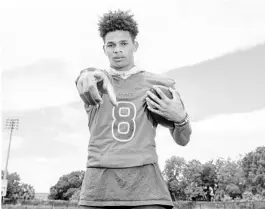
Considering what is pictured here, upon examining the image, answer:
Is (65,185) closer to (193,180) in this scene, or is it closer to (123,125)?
(193,180)

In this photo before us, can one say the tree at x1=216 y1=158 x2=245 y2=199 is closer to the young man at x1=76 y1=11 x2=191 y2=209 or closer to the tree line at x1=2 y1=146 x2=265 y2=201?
the tree line at x1=2 y1=146 x2=265 y2=201

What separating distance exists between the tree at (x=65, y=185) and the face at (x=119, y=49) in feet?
180

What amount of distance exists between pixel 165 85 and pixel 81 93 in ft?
1.93

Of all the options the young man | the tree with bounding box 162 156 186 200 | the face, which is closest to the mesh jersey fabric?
the young man

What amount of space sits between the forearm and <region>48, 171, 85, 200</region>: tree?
5469 cm

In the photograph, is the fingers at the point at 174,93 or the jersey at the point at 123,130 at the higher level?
the fingers at the point at 174,93

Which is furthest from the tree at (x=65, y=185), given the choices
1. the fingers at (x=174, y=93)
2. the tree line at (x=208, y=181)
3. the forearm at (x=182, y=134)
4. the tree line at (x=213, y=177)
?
the fingers at (x=174, y=93)

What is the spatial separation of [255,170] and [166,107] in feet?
118

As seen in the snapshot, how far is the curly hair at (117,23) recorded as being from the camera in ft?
7.11

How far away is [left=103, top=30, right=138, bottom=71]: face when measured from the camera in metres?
2.11

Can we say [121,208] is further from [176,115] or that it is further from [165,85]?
[165,85]

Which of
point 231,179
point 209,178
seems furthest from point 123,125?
point 209,178

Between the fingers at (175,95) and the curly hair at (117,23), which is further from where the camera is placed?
the curly hair at (117,23)

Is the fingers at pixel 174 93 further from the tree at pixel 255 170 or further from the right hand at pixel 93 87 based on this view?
the tree at pixel 255 170
